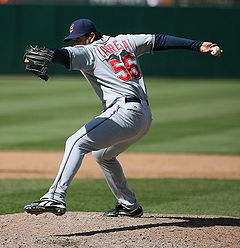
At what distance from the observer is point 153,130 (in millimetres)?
14500

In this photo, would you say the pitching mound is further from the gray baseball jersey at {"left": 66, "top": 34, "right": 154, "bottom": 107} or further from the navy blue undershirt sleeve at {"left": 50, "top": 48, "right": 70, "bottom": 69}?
the navy blue undershirt sleeve at {"left": 50, "top": 48, "right": 70, "bottom": 69}

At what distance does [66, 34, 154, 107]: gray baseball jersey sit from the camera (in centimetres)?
596

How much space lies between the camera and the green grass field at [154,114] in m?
12.9

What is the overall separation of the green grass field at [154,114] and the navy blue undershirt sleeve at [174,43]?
611 cm

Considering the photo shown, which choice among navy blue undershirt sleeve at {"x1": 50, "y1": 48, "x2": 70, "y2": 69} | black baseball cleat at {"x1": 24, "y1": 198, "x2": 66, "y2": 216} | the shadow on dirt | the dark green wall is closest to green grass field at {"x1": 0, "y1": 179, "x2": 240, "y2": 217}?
the shadow on dirt

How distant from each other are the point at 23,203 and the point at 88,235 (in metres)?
2.21

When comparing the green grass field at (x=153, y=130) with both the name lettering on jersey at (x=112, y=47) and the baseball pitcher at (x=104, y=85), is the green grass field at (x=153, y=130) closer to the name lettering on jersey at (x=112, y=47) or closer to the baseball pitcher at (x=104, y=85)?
the baseball pitcher at (x=104, y=85)

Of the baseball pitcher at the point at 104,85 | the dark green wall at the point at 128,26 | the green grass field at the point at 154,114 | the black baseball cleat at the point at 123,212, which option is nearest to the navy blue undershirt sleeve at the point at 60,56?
the baseball pitcher at the point at 104,85

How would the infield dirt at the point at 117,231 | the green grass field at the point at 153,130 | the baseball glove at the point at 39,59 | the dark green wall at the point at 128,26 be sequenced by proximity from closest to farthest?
the infield dirt at the point at 117,231, the baseball glove at the point at 39,59, the green grass field at the point at 153,130, the dark green wall at the point at 128,26

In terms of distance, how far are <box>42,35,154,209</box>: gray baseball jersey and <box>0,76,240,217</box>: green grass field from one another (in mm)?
1629

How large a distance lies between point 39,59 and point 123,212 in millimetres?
1763

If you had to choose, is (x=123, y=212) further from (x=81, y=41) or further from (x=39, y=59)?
(x=39, y=59)

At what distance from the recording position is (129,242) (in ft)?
18.1

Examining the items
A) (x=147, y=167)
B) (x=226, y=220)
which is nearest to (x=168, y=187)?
(x=147, y=167)
